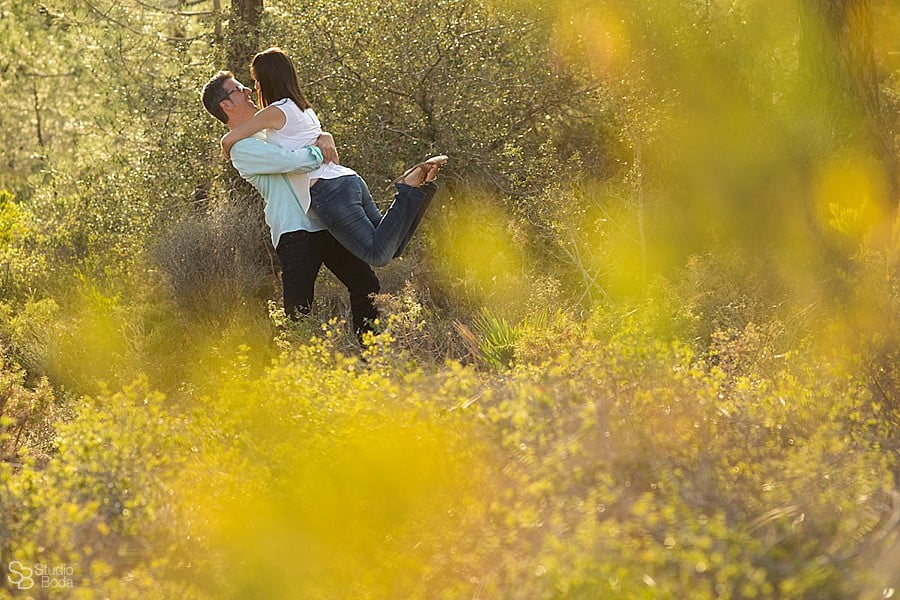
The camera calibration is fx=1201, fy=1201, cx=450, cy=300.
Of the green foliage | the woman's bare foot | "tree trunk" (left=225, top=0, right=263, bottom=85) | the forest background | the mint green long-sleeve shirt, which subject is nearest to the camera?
the forest background

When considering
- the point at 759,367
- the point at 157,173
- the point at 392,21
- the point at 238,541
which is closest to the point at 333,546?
the point at 238,541

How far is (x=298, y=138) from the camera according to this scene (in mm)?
5621

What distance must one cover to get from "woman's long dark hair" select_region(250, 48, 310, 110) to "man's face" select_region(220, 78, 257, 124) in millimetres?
90

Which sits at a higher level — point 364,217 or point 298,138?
point 298,138

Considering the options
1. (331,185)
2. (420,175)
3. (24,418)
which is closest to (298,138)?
(331,185)

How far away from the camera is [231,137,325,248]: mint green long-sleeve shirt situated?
554cm

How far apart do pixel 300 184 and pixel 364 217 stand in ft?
1.16

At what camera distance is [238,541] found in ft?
10.5

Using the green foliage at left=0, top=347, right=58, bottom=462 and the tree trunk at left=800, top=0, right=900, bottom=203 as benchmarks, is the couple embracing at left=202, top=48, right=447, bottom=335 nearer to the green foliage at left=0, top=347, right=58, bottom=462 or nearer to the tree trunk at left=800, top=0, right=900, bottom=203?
the green foliage at left=0, top=347, right=58, bottom=462

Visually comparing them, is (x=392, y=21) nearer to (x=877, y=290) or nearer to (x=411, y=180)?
(x=411, y=180)

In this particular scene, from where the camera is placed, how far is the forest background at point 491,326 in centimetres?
301

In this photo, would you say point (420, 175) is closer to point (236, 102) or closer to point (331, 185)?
point (331, 185)

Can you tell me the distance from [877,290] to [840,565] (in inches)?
65.4

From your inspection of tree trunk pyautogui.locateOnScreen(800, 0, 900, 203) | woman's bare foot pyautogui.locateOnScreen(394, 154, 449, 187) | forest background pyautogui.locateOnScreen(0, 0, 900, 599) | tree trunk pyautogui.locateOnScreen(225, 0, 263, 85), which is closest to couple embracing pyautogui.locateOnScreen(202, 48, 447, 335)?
woman's bare foot pyautogui.locateOnScreen(394, 154, 449, 187)
